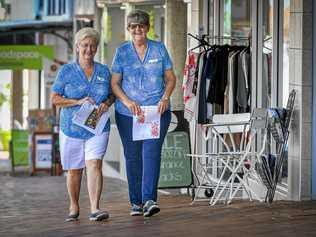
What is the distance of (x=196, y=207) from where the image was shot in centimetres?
1103

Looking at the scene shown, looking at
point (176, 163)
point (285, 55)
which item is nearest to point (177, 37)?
point (176, 163)

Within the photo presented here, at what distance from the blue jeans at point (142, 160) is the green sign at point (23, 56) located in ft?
42.1

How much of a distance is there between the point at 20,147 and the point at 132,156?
38.0ft

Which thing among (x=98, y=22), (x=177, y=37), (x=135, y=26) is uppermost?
(x=98, y=22)

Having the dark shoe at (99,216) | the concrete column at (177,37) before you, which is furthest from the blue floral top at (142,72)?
the concrete column at (177,37)

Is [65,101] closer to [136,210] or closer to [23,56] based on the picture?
[136,210]

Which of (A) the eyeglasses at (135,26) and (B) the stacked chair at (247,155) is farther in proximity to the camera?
(B) the stacked chair at (247,155)

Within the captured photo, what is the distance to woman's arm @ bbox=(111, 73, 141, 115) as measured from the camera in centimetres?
988

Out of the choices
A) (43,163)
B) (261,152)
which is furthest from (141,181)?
(43,163)

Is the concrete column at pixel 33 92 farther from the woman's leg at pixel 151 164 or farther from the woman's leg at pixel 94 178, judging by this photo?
the woman's leg at pixel 94 178

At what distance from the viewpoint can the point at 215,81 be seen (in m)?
12.3

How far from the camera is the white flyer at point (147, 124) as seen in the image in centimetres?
996

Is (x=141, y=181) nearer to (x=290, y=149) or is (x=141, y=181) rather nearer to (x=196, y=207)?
(x=196, y=207)

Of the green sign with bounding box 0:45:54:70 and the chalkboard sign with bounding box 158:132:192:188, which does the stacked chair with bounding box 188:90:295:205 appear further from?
the green sign with bounding box 0:45:54:70
